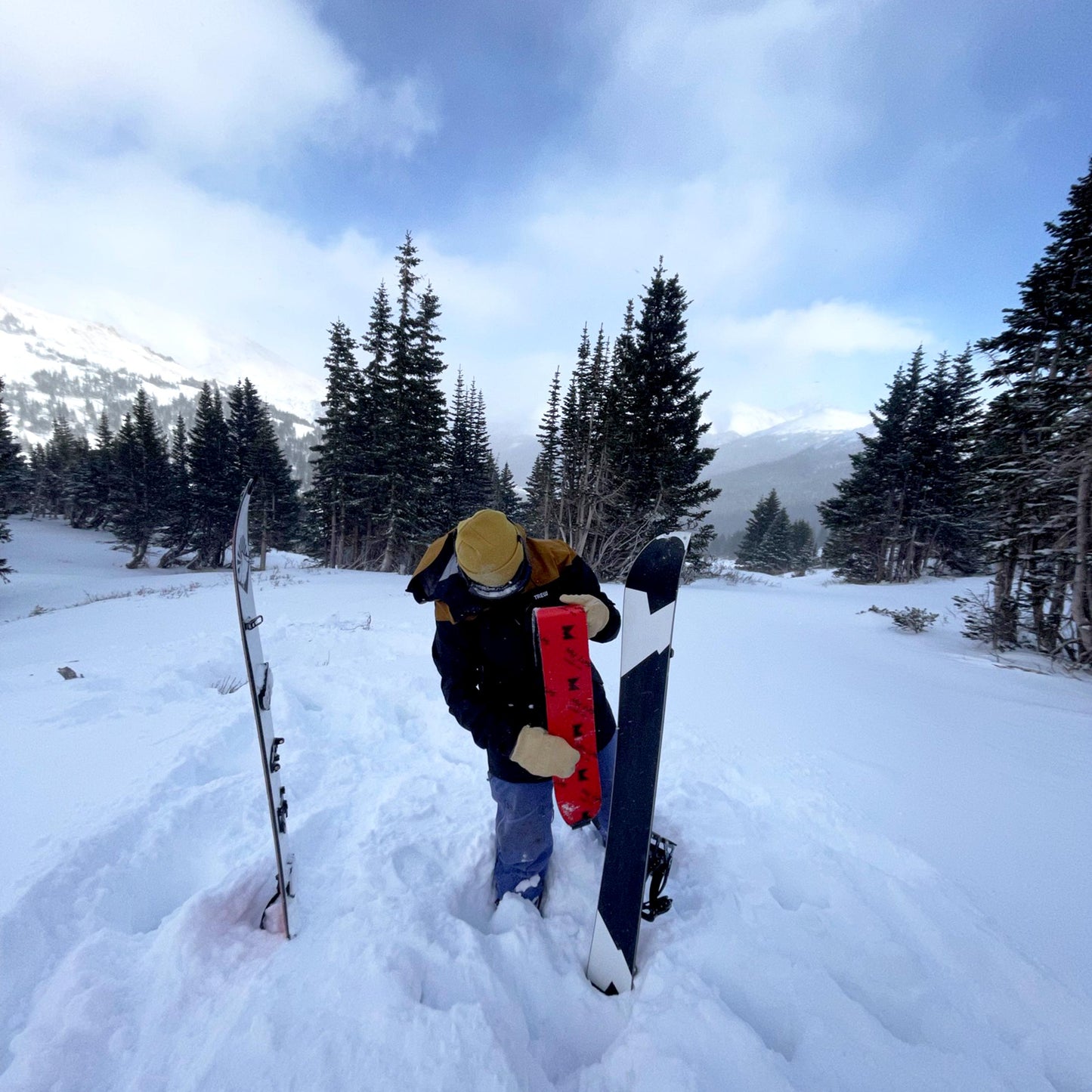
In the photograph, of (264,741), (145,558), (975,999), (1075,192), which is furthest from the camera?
(145,558)

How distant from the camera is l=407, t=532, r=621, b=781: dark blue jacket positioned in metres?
2.19

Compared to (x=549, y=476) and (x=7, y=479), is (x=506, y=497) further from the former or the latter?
(x=7, y=479)

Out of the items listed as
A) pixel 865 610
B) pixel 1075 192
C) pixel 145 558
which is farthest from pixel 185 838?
pixel 145 558

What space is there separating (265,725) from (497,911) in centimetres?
151

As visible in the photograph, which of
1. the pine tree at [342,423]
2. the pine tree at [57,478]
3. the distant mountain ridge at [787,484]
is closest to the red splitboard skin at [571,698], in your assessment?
the pine tree at [342,423]

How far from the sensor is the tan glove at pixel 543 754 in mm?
2117

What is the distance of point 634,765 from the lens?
7.30 ft

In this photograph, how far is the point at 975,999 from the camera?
1867mm

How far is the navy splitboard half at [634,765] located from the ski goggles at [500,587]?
2.00 feet

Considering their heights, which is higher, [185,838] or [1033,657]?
[1033,657]

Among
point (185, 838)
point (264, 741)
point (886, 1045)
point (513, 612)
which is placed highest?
point (513, 612)

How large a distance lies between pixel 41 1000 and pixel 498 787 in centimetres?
186

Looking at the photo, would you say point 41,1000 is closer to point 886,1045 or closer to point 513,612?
point 513,612

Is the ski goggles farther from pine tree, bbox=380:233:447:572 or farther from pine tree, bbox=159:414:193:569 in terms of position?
pine tree, bbox=159:414:193:569
